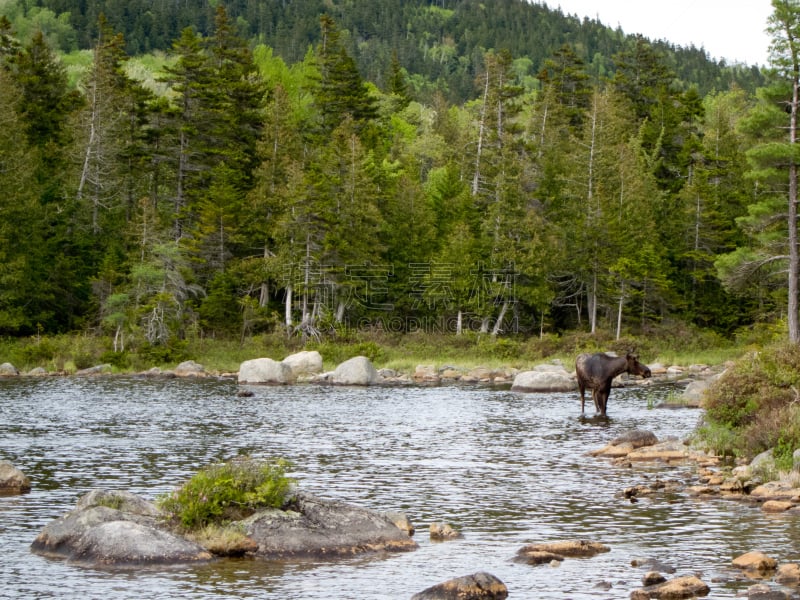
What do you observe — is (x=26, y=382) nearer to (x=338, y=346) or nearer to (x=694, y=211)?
(x=338, y=346)

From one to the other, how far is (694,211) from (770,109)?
32623mm

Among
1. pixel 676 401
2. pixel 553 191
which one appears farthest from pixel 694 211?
pixel 676 401

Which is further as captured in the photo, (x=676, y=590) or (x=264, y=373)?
(x=264, y=373)

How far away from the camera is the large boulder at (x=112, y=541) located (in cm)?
1448

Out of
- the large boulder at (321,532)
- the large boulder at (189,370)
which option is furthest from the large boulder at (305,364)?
the large boulder at (321,532)

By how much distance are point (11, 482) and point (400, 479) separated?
27.3 feet

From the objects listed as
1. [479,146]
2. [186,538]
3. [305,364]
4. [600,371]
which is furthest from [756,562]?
[479,146]

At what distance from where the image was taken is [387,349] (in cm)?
6397

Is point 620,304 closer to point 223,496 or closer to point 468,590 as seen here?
point 223,496

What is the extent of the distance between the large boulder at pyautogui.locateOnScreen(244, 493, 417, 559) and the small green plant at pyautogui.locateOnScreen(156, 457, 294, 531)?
11.1 inches

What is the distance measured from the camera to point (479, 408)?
3909 centimetres

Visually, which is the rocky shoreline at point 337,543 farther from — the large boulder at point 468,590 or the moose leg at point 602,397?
the moose leg at point 602,397

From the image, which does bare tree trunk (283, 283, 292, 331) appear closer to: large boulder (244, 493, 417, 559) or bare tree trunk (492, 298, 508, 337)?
bare tree trunk (492, 298, 508, 337)

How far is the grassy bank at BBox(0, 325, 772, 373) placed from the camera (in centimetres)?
5694
